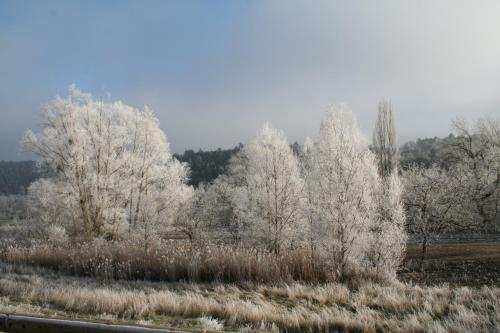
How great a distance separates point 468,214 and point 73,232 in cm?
3568

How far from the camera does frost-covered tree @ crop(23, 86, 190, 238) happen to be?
24172 mm

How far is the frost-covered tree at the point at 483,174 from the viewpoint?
38.6 metres

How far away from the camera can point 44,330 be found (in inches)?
136

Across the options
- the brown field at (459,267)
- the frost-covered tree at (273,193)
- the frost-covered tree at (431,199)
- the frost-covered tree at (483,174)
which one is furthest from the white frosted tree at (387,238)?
the frost-covered tree at (483,174)

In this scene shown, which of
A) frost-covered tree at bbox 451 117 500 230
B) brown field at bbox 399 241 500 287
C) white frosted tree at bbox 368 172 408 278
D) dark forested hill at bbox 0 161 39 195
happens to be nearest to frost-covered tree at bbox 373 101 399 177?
frost-covered tree at bbox 451 117 500 230

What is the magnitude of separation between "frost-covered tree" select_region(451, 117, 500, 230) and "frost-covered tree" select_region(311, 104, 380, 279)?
27709mm

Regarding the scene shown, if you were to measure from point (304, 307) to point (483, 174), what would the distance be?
39949 mm

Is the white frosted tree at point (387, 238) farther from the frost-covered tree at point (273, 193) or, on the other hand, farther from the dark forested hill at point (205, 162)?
the dark forested hill at point (205, 162)

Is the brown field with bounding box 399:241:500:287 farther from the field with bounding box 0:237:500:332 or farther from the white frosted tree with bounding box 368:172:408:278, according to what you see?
the field with bounding box 0:237:500:332

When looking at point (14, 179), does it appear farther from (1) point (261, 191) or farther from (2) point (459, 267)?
(2) point (459, 267)

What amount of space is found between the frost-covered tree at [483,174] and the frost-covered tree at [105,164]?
28010 mm

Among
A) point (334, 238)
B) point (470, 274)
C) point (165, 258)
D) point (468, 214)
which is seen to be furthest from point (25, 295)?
point (468, 214)

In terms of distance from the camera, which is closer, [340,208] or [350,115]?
[340,208]

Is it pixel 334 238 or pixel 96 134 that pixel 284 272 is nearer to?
pixel 334 238
